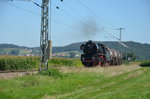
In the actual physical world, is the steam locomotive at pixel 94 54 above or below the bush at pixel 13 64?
above

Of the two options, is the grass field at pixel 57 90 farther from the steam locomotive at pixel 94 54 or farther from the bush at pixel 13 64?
the steam locomotive at pixel 94 54

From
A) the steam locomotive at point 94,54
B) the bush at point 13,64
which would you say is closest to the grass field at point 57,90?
the bush at point 13,64

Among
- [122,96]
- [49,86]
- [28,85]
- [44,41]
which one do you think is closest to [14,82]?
[28,85]

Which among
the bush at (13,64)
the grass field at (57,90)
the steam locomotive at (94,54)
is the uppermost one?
the steam locomotive at (94,54)

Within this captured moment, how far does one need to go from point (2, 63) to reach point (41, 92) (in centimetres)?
2305

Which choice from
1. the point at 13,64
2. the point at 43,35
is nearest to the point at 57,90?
the point at 43,35

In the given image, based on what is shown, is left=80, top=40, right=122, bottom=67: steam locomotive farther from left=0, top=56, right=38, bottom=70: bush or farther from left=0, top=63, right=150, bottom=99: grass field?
left=0, top=63, right=150, bottom=99: grass field

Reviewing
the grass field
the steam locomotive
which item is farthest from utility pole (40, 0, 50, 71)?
the steam locomotive

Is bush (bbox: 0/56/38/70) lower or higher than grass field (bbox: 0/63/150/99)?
higher

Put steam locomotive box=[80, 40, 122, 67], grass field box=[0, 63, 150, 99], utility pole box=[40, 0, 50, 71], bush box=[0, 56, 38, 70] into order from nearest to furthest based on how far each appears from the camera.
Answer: grass field box=[0, 63, 150, 99], utility pole box=[40, 0, 50, 71], bush box=[0, 56, 38, 70], steam locomotive box=[80, 40, 122, 67]

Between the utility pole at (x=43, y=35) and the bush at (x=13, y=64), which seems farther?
the bush at (x=13, y=64)

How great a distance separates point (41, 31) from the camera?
93.1 ft

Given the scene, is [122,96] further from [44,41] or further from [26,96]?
[44,41]

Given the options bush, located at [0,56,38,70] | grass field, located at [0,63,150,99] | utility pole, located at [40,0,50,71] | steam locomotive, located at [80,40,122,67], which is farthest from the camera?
steam locomotive, located at [80,40,122,67]
